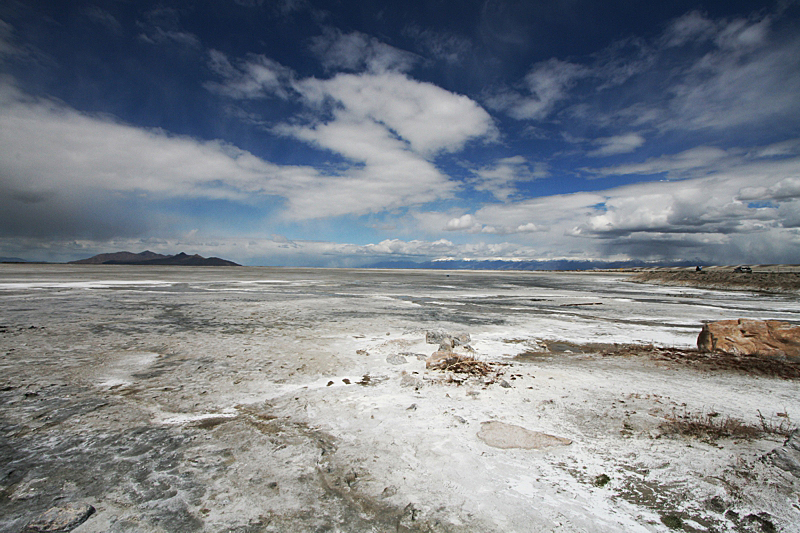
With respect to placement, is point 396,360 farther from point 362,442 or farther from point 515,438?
point 515,438

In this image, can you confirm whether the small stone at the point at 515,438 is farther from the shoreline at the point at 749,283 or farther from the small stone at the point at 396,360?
the shoreline at the point at 749,283

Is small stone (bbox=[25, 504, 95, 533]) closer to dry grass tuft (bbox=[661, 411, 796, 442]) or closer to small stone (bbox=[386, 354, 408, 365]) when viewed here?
small stone (bbox=[386, 354, 408, 365])

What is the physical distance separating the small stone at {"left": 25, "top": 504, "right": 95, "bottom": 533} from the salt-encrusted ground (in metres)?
0.12

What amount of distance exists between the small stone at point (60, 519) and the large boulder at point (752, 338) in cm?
1186

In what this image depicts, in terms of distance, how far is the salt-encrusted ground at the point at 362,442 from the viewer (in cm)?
299

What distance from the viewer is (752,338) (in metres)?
8.41

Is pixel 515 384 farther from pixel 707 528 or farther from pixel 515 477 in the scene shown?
pixel 707 528

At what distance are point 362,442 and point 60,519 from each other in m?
2.68

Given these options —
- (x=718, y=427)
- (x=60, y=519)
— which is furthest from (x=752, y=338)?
(x=60, y=519)

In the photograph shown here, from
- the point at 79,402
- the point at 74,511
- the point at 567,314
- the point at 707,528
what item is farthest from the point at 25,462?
the point at 567,314

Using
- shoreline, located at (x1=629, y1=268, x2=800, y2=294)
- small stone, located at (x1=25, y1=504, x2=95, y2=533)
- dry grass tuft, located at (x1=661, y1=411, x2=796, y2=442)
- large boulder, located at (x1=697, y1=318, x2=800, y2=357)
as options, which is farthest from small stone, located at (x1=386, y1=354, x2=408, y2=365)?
shoreline, located at (x1=629, y1=268, x2=800, y2=294)

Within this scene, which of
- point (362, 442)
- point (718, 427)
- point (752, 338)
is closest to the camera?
point (362, 442)

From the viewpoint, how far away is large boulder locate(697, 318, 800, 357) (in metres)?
7.93

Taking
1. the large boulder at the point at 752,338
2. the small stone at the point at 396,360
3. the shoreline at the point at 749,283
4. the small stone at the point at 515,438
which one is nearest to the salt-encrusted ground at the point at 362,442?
the small stone at the point at 396,360
